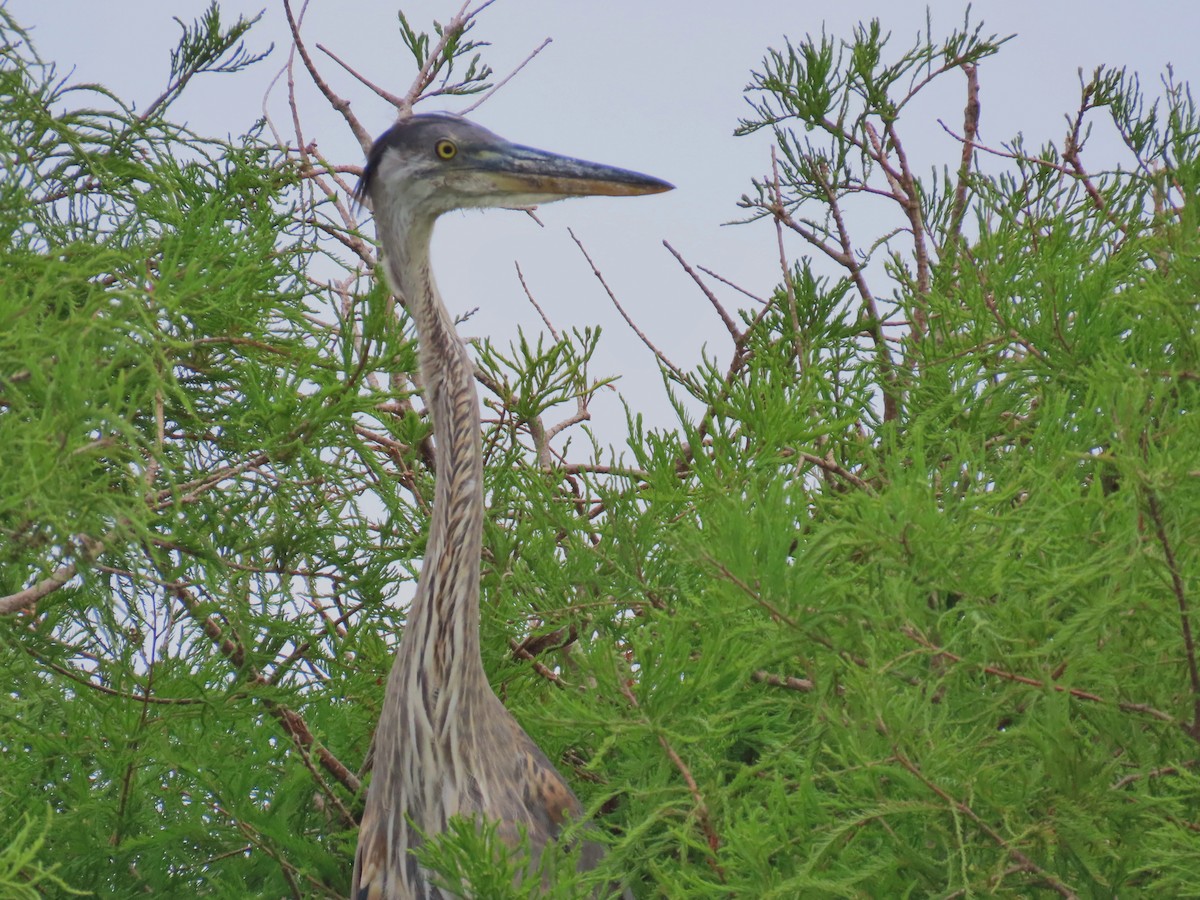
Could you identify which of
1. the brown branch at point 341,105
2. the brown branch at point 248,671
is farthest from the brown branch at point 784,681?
the brown branch at point 341,105

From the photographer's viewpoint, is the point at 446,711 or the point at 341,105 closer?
the point at 446,711

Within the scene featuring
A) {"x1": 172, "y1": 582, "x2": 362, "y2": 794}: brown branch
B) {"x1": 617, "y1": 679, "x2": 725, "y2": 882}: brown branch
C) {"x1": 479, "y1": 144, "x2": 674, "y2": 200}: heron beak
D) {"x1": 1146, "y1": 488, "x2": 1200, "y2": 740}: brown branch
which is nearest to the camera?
{"x1": 1146, "y1": 488, "x2": 1200, "y2": 740}: brown branch

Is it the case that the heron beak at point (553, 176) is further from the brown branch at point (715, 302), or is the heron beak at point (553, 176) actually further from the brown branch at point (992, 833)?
the brown branch at point (992, 833)

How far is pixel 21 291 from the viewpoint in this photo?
6.20 ft

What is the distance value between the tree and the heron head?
A: 0.61 ft

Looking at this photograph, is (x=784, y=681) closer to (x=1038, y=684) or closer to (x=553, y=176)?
(x=1038, y=684)

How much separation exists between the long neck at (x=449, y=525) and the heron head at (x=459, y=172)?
329 mm

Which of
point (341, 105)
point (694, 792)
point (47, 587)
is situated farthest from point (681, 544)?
point (341, 105)

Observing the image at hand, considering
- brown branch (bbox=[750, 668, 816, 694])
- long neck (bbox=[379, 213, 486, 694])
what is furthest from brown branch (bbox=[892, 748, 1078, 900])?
long neck (bbox=[379, 213, 486, 694])

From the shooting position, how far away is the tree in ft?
5.49

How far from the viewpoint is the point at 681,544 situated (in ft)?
5.97

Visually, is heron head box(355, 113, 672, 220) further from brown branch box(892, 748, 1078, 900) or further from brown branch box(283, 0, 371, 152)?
brown branch box(892, 748, 1078, 900)

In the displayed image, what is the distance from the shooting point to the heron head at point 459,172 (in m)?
2.97

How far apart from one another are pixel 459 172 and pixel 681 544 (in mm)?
1465
